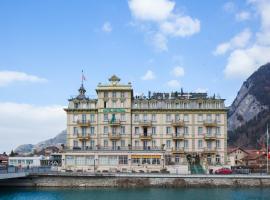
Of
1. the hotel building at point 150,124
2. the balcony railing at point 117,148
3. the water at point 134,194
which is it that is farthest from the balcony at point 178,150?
the water at point 134,194

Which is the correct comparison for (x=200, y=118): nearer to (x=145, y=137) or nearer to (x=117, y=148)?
(x=145, y=137)

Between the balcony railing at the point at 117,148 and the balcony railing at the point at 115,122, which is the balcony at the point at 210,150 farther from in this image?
the balcony railing at the point at 115,122

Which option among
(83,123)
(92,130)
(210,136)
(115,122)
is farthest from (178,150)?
(83,123)

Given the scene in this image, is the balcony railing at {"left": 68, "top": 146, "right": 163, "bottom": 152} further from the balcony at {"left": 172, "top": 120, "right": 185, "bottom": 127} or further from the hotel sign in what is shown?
the hotel sign

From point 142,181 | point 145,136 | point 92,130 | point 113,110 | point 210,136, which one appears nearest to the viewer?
point 142,181

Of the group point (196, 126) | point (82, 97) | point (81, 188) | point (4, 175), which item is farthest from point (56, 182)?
point (196, 126)

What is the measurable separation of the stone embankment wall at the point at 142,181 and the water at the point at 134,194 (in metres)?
2.54

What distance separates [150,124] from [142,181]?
72.1ft

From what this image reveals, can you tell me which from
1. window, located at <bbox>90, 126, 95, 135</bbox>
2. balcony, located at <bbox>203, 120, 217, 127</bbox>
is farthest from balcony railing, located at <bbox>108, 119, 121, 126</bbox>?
balcony, located at <bbox>203, 120, 217, 127</bbox>

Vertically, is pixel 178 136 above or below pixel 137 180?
above

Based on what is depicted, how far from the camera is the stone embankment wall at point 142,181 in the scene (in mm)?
72562

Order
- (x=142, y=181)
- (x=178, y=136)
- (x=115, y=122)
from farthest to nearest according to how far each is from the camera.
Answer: (x=115, y=122) < (x=178, y=136) < (x=142, y=181)

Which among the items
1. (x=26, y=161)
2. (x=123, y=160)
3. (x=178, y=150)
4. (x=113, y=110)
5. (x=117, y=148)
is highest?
(x=113, y=110)

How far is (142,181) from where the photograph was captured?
73250 millimetres
